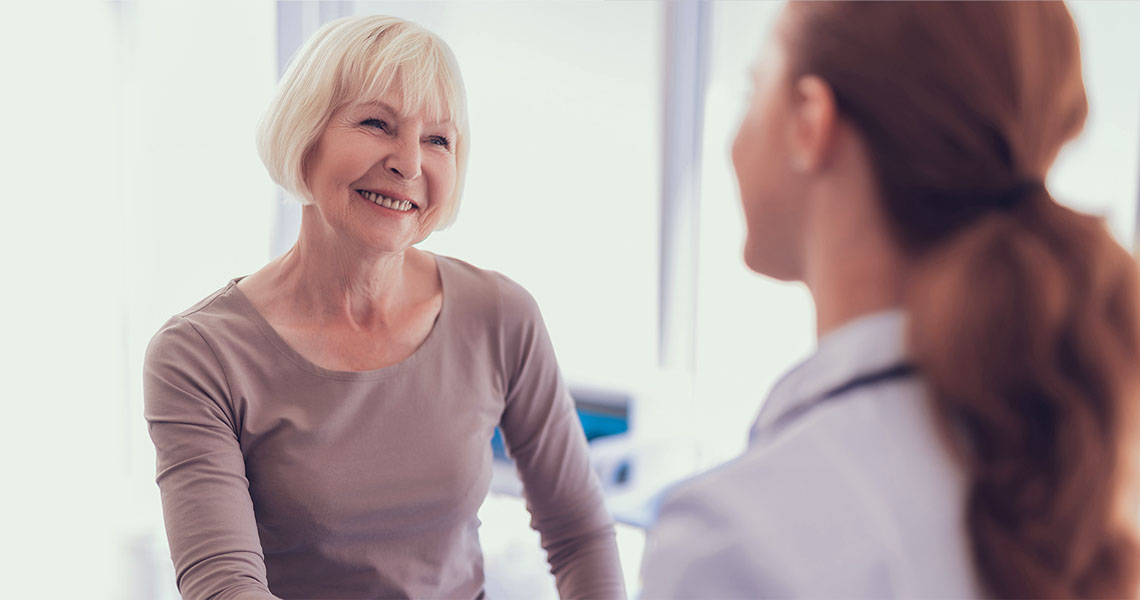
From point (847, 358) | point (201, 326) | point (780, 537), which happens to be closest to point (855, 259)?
point (847, 358)

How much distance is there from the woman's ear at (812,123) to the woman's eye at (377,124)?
27.5 inches

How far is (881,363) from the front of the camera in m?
0.54

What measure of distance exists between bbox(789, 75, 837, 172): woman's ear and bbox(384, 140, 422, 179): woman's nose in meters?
0.68

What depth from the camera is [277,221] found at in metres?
2.67

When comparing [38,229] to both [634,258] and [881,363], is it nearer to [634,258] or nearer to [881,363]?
[634,258]

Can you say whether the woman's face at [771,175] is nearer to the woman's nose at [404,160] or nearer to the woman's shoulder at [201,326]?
the woman's nose at [404,160]

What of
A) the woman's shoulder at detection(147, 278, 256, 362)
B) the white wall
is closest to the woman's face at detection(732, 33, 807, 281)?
the woman's shoulder at detection(147, 278, 256, 362)

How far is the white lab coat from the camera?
1.61ft

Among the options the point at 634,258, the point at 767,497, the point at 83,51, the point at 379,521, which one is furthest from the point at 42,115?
the point at 767,497

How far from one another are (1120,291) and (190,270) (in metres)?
2.48

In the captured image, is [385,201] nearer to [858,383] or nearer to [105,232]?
[858,383]

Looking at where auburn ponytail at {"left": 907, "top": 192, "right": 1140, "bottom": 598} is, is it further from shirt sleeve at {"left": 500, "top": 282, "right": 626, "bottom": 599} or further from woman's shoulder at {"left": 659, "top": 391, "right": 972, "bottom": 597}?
shirt sleeve at {"left": 500, "top": 282, "right": 626, "bottom": 599}

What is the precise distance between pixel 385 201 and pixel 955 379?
2.73 ft

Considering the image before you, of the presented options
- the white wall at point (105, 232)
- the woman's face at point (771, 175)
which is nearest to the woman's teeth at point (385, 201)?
the woman's face at point (771, 175)
